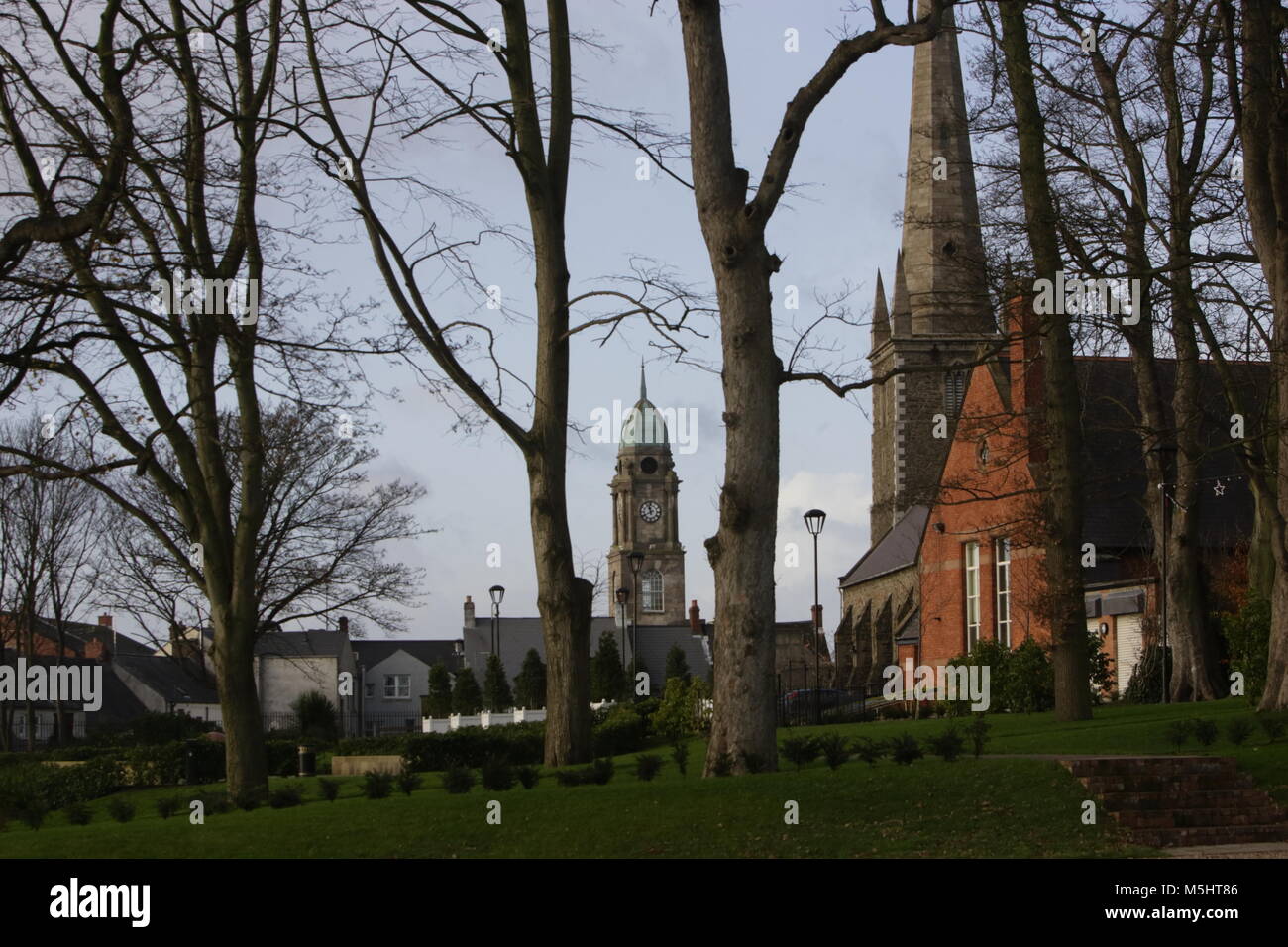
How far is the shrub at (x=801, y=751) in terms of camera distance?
56.2ft

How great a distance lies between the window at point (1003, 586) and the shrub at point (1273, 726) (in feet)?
75.5

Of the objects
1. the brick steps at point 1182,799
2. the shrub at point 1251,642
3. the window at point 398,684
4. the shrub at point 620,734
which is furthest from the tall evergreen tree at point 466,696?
the brick steps at point 1182,799

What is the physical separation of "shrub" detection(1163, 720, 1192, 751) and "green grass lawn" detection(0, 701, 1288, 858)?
2.46 m

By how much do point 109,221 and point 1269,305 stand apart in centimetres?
1761

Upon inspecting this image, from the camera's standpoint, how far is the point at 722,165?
16312 mm

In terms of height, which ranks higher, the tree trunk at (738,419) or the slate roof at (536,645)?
the tree trunk at (738,419)

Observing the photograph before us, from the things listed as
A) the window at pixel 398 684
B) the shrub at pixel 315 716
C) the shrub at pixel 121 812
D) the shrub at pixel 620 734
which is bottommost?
the window at pixel 398 684

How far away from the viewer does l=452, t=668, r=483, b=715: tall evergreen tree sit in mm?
68438

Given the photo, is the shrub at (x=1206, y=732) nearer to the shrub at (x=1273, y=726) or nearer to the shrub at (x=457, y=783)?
the shrub at (x=1273, y=726)

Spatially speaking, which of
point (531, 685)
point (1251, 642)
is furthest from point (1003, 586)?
point (531, 685)

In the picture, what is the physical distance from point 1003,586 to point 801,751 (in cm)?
2808
